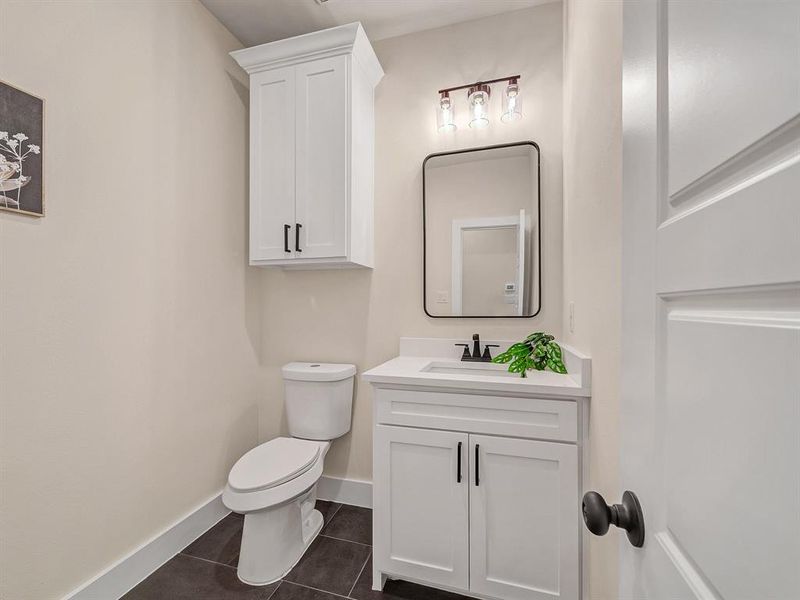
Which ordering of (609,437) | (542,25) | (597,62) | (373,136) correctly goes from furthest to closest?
(373,136) < (542,25) < (597,62) < (609,437)

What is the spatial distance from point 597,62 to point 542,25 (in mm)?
1017

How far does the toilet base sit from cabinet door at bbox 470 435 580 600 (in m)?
0.79

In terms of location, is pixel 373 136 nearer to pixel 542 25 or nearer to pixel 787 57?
pixel 542 25

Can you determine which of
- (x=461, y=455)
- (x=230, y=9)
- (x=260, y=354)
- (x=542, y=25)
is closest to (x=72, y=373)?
(x=260, y=354)

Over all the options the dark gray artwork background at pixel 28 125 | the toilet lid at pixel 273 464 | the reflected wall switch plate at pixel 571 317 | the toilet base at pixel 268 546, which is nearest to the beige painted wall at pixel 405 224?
→ the reflected wall switch plate at pixel 571 317

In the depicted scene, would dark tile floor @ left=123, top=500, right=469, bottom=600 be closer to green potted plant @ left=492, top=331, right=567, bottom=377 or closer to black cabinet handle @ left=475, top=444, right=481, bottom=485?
black cabinet handle @ left=475, top=444, right=481, bottom=485

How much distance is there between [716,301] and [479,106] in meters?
1.80

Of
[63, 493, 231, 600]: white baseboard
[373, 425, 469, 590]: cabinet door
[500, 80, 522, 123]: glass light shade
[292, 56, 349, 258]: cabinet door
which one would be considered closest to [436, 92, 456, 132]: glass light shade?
[500, 80, 522, 123]: glass light shade

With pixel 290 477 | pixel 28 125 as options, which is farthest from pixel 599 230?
pixel 28 125

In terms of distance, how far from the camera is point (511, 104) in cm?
178

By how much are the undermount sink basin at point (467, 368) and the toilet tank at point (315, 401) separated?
1.68 feet

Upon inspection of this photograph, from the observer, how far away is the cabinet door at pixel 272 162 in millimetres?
1869

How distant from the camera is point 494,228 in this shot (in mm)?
1854

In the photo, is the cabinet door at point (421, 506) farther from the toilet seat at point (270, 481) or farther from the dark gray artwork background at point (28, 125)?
the dark gray artwork background at point (28, 125)
